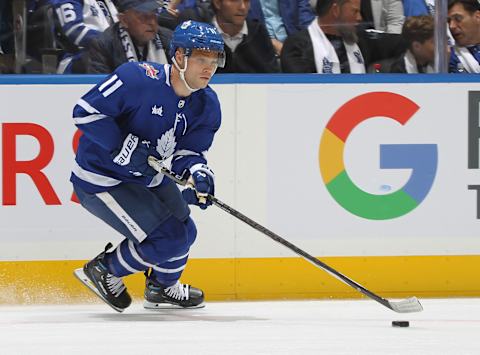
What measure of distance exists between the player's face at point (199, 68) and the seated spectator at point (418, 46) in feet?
3.50

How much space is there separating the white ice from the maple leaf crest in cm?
58

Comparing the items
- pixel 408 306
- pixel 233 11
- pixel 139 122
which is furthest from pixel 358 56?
pixel 408 306

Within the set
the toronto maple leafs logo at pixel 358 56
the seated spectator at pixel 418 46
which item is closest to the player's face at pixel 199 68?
the toronto maple leafs logo at pixel 358 56

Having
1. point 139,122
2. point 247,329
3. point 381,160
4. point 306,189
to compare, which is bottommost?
point 247,329

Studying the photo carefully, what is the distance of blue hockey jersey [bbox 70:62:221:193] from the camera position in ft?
13.1

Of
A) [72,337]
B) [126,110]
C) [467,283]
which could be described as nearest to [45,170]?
[126,110]

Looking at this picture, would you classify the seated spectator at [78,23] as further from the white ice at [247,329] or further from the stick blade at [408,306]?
the stick blade at [408,306]

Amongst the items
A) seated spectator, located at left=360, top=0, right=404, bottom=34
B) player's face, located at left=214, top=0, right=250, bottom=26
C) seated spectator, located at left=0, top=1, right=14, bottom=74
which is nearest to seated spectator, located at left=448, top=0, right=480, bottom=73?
seated spectator, located at left=360, top=0, right=404, bottom=34

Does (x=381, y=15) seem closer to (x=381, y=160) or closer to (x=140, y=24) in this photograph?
(x=381, y=160)

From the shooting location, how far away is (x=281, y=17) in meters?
4.76

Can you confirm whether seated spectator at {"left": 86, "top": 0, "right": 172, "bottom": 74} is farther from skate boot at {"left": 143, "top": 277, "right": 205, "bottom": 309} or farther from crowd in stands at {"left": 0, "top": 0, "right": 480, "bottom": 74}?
A: skate boot at {"left": 143, "top": 277, "right": 205, "bottom": 309}

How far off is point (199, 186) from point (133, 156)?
9.5 inches

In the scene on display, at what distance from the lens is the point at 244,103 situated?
4.71 metres

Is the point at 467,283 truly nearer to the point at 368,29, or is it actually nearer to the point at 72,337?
the point at 368,29
